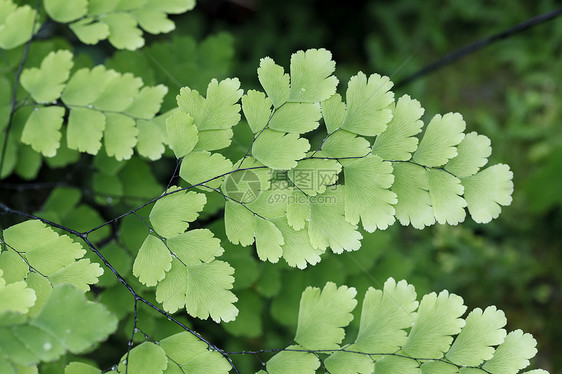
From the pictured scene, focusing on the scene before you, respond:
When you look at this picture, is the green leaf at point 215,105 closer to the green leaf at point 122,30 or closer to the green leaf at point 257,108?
the green leaf at point 257,108

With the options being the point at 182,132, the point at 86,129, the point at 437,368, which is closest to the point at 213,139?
the point at 182,132

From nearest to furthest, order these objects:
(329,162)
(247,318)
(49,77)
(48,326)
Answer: (48,326) < (329,162) < (49,77) < (247,318)

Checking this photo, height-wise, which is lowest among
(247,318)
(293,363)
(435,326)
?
(247,318)

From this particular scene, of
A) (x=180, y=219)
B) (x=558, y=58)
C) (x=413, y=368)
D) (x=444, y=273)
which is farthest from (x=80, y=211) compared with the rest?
(x=558, y=58)

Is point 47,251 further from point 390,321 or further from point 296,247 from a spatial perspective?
point 390,321

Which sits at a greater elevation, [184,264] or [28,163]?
[184,264]

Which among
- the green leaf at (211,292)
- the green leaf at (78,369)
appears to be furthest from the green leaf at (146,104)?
the green leaf at (78,369)

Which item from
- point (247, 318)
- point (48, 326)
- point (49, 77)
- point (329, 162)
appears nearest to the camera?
point (48, 326)
